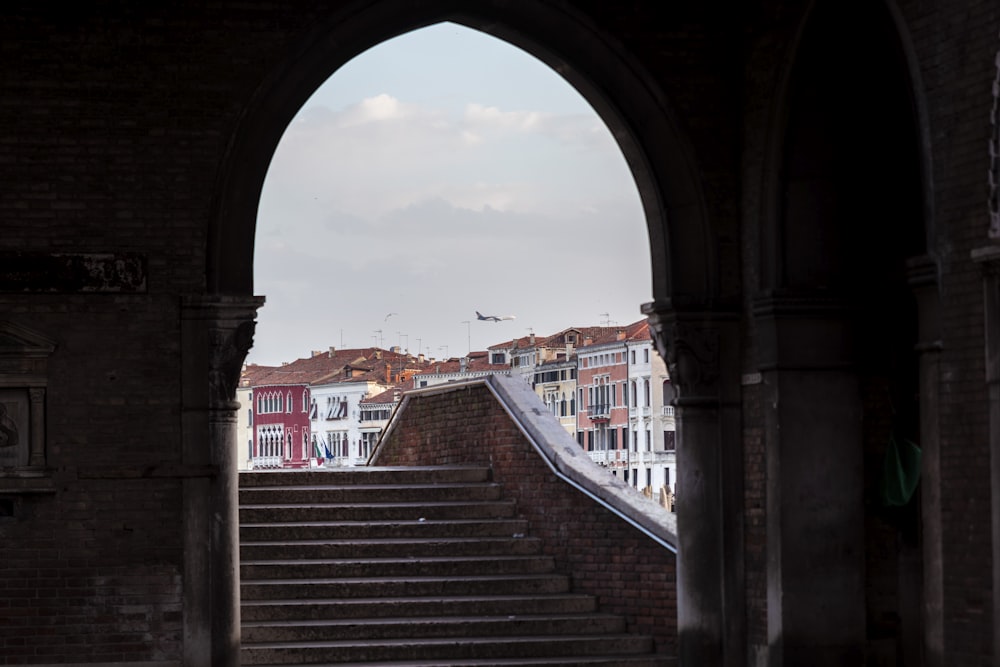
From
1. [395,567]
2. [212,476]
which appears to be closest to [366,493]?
[395,567]

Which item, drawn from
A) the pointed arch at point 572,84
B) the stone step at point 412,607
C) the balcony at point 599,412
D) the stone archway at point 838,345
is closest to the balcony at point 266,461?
the balcony at point 599,412

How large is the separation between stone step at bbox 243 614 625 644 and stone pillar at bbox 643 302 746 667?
1.31m

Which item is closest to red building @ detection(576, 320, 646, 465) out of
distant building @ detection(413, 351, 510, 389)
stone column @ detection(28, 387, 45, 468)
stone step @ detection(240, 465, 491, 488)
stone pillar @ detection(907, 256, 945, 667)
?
distant building @ detection(413, 351, 510, 389)

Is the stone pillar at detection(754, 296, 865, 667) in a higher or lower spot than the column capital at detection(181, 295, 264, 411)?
lower

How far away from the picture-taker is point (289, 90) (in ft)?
35.9

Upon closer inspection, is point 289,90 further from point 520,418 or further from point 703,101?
point 520,418

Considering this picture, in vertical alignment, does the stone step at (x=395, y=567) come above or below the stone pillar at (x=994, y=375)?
below

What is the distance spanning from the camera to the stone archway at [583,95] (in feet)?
35.4

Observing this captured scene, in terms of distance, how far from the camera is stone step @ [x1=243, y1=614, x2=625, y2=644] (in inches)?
474

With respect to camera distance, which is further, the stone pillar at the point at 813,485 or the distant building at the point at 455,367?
the distant building at the point at 455,367

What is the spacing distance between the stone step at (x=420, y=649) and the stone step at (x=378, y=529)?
57.5 inches

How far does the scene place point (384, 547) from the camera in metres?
13.3

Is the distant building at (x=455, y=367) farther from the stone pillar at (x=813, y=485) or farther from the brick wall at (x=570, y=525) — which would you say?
the stone pillar at (x=813, y=485)

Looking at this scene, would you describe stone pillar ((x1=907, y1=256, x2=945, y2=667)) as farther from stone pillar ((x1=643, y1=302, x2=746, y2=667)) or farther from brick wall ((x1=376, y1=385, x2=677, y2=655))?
brick wall ((x1=376, y1=385, x2=677, y2=655))
